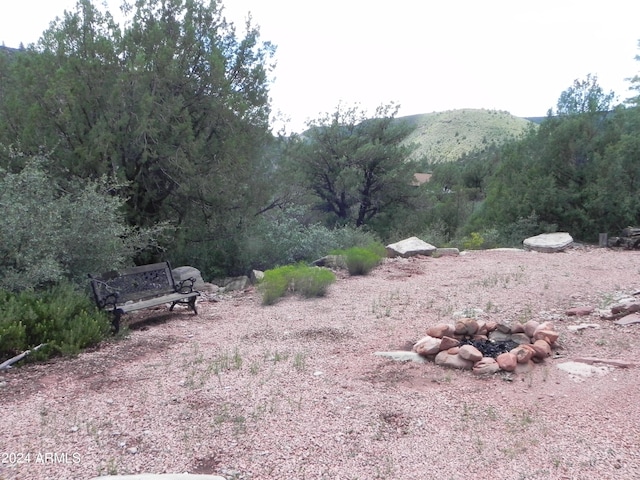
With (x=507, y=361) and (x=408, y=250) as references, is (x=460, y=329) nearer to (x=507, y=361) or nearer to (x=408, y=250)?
(x=507, y=361)

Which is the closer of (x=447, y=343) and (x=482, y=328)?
(x=447, y=343)

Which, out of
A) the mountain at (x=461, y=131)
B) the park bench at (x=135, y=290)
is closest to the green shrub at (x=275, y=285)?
the park bench at (x=135, y=290)

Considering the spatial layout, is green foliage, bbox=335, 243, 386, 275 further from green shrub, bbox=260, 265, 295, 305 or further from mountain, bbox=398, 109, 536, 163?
mountain, bbox=398, 109, 536, 163

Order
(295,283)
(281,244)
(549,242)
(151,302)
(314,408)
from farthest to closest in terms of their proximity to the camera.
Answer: (549,242) → (281,244) → (295,283) → (151,302) → (314,408)

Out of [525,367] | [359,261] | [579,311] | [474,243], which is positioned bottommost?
[474,243]

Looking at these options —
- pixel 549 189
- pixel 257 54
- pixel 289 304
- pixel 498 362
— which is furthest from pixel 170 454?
pixel 549 189

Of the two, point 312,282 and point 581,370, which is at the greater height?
point 312,282

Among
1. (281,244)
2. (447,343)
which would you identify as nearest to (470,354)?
(447,343)

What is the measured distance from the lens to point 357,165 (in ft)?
63.4

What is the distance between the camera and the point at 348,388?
4.05 metres

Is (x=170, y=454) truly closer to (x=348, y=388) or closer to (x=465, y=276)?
(x=348, y=388)

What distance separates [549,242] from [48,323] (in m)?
11.5

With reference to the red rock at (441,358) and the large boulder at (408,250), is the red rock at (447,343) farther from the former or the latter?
the large boulder at (408,250)

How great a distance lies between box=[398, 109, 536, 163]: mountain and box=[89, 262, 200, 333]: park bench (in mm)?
49142
